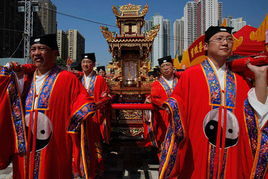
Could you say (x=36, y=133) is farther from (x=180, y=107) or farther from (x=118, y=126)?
(x=118, y=126)

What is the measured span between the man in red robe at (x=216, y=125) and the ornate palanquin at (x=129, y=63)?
4.02 metres

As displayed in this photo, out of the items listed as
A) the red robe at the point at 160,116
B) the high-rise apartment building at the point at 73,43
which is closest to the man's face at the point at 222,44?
the red robe at the point at 160,116

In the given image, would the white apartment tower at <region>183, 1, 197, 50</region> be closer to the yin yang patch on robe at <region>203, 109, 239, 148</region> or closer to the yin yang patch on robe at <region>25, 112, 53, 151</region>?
the yin yang patch on robe at <region>203, 109, 239, 148</region>

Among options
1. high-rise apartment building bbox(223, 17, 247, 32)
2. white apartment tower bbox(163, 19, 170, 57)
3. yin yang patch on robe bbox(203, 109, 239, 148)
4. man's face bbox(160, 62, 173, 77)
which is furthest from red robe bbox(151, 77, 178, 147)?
white apartment tower bbox(163, 19, 170, 57)

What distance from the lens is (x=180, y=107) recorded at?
69.8 inches

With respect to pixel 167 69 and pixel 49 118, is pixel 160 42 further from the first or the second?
pixel 49 118

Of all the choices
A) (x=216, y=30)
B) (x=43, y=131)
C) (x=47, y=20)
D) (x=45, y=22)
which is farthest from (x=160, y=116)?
(x=45, y=22)

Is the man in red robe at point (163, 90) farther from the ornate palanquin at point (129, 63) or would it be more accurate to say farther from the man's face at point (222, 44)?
the ornate palanquin at point (129, 63)

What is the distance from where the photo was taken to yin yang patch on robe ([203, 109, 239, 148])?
1.75 metres

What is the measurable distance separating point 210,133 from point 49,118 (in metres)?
1.78

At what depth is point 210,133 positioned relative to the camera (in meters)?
1.78

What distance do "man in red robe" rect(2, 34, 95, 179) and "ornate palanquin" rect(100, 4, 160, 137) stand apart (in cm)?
379

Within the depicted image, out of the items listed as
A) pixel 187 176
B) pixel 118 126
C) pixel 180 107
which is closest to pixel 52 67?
pixel 180 107

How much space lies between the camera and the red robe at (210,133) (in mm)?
1724
